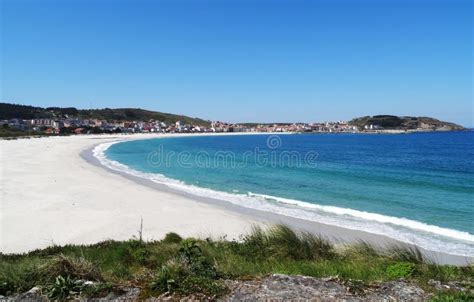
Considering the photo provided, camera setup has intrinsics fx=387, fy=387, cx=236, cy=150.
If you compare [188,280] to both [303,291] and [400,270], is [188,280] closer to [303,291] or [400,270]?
[303,291]

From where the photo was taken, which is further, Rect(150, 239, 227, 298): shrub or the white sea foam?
the white sea foam

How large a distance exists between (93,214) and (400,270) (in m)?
14.1

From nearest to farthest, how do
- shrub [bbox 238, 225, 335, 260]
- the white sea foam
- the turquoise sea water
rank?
shrub [bbox 238, 225, 335, 260], the white sea foam, the turquoise sea water

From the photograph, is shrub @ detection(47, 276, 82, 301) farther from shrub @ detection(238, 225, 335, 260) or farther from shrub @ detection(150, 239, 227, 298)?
shrub @ detection(238, 225, 335, 260)

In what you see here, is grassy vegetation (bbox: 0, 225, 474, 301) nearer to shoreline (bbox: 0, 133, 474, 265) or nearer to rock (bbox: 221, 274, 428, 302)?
rock (bbox: 221, 274, 428, 302)

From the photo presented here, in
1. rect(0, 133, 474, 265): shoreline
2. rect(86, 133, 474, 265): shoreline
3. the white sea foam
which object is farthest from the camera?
the white sea foam

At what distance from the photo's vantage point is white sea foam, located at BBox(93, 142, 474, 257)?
13.2 metres

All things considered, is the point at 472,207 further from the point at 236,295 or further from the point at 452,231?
the point at 236,295

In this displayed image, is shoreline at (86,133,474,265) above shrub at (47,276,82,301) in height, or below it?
below

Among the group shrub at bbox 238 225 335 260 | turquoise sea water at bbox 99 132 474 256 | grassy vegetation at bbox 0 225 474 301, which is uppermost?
grassy vegetation at bbox 0 225 474 301

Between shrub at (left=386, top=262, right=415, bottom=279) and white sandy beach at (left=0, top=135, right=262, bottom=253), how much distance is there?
8.29 meters

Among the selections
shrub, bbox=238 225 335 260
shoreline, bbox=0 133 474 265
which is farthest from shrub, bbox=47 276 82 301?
shoreline, bbox=0 133 474 265

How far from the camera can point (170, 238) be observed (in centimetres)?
1030

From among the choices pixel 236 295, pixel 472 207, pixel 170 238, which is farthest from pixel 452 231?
pixel 236 295
